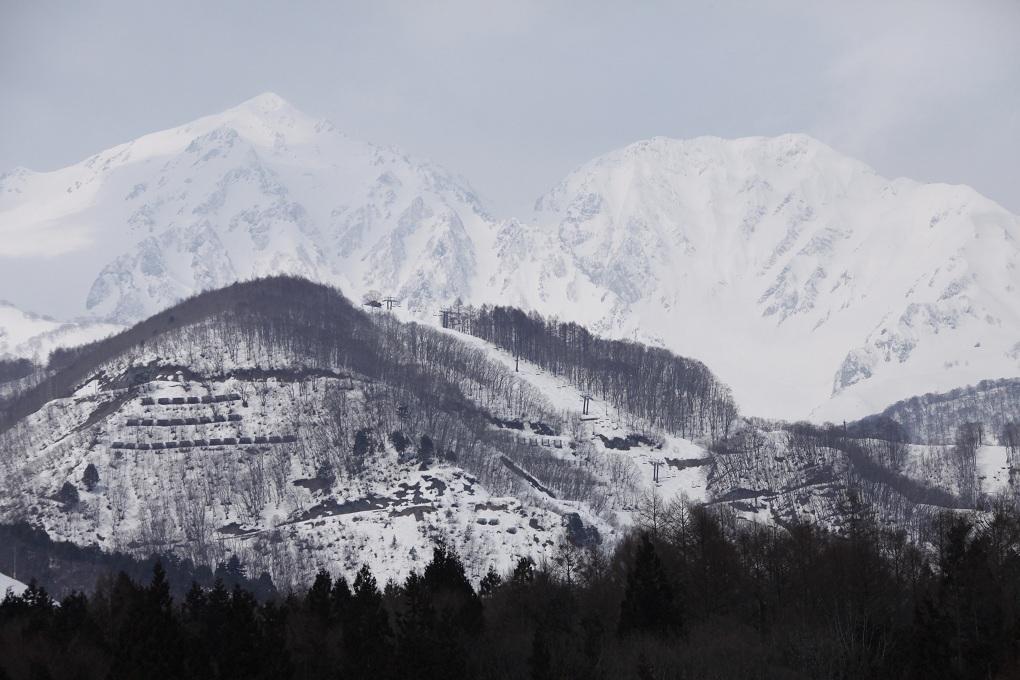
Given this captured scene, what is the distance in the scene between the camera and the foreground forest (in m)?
72.6

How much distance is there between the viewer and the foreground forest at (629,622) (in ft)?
238

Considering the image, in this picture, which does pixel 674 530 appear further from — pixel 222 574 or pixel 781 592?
pixel 222 574

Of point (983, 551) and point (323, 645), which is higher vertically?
point (983, 551)

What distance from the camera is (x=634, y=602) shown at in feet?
289

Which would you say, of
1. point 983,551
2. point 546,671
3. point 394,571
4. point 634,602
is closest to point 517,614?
point 634,602

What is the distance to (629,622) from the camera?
8644cm

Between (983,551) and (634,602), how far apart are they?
25268mm

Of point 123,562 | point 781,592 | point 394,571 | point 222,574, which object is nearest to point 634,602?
point 781,592

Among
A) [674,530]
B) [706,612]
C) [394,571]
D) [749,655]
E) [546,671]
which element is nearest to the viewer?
[546,671]

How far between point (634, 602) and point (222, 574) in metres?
107

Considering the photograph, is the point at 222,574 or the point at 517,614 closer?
the point at 517,614

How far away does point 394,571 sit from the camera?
590 feet

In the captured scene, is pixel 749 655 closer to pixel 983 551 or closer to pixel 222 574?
pixel 983 551

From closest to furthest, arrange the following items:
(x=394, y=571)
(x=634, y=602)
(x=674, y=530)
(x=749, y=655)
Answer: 1. (x=749, y=655)
2. (x=634, y=602)
3. (x=674, y=530)
4. (x=394, y=571)
